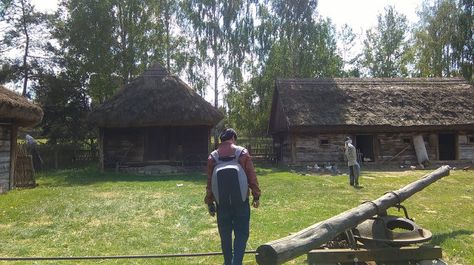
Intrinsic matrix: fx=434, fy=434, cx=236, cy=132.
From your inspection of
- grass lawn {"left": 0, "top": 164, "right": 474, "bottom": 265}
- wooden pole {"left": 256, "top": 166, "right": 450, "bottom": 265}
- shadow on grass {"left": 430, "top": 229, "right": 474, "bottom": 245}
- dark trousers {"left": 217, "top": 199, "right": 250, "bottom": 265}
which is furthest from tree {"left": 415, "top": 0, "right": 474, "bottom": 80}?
dark trousers {"left": 217, "top": 199, "right": 250, "bottom": 265}

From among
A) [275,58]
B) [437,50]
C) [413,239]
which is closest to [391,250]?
[413,239]

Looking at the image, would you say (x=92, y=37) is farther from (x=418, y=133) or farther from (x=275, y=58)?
(x=418, y=133)

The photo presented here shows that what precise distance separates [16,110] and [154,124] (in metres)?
7.67

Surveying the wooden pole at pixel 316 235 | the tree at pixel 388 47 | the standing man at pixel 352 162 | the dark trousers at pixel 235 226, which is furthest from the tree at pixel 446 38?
the dark trousers at pixel 235 226

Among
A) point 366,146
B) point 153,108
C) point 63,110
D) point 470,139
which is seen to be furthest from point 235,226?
point 63,110

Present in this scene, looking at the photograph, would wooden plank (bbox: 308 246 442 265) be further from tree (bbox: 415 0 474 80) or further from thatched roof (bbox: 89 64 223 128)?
tree (bbox: 415 0 474 80)

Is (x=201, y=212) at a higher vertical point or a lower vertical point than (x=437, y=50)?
lower

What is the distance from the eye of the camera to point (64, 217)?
31.5 feet

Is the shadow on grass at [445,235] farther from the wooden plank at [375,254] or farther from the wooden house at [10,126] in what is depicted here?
the wooden house at [10,126]

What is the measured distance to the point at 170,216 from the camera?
31.7 ft

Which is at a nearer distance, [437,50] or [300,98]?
[300,98]

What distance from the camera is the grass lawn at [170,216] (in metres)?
6.97

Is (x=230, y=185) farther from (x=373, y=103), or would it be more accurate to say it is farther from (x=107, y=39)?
(x=107, y=39)

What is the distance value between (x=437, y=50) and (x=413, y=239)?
35089 millimetres
